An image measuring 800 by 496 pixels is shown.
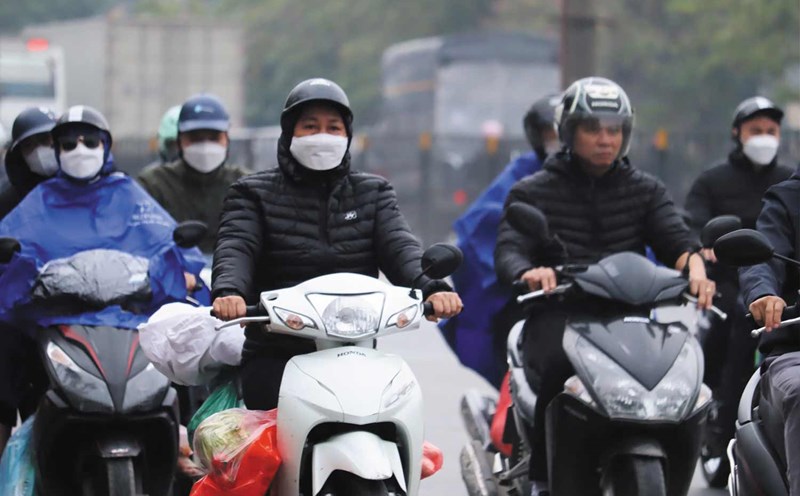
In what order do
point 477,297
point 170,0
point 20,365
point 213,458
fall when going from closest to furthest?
point 213,458 → point 20,365 → point 477,297 → point 170,0

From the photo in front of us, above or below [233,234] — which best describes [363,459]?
below

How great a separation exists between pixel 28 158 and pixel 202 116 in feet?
4.21

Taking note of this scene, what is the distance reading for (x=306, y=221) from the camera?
6.56m

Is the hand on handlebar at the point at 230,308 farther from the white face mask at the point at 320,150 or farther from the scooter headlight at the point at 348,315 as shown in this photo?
the white face mask at the point at 320,150

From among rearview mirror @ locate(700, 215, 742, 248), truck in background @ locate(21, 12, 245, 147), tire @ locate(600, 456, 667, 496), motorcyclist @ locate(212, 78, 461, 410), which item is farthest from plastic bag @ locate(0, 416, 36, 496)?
truck in background @ locate(21, 12, 245, 147)

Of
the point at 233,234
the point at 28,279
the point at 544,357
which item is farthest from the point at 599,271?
the point at 28,279

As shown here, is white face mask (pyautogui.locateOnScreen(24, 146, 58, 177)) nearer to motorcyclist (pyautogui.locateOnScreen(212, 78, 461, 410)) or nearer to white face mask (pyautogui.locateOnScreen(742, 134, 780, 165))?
motorcyclist (pyautogui.locateOnScreen(212, 78, 461, 410))

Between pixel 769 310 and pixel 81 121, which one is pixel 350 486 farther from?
pixel 81 121

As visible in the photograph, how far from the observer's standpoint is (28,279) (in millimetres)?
7266

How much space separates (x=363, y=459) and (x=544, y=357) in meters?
1.66

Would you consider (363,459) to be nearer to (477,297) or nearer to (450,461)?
(477,297)

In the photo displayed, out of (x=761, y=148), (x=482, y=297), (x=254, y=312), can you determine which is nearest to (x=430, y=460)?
(x=254, y=312)

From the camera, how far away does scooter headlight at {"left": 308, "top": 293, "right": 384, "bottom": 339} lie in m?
5.76

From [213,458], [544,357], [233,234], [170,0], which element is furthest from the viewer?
[170,0]
